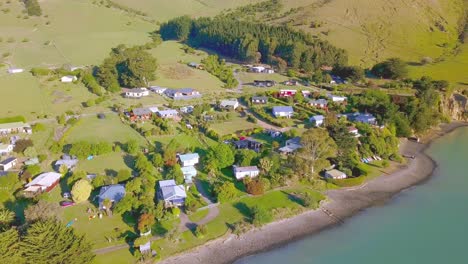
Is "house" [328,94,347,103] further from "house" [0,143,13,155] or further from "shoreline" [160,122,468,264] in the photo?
"house" [0,143,13,155]

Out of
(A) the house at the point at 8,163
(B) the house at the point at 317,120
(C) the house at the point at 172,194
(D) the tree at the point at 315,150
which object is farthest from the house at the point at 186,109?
(A) the house at the point at 8,163

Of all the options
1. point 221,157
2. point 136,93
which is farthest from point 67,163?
point 136,93

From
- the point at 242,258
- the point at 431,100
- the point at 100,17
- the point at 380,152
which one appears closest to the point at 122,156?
the point at 242,258

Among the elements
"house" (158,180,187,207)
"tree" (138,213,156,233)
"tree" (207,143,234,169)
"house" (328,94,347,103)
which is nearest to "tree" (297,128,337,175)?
"tree" (207,143,234,169)

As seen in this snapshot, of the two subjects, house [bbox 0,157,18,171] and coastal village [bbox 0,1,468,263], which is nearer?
coastal village [bbox 0,1,468,263]

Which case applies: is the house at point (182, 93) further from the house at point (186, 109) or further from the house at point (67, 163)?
the house at point (67, 163)

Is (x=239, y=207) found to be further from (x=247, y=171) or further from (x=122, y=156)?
(x=122, y=156)
